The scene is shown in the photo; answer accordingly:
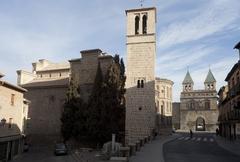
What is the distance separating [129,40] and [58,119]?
15298 millimetres

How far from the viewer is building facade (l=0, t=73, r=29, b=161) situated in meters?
26.2

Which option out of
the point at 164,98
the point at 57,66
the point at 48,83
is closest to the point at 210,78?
the point at 164,98

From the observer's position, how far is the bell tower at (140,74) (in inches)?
1241

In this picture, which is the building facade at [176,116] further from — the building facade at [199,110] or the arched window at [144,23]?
the arched window at [144,23]

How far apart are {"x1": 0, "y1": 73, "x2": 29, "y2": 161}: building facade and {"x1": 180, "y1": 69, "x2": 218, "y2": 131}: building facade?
4840cm

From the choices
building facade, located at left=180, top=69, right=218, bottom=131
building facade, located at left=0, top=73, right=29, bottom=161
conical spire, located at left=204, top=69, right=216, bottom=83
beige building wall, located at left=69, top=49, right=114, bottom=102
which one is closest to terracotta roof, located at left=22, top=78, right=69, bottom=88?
beige building wall, located at left=69, top=49, right=114, bottom=102

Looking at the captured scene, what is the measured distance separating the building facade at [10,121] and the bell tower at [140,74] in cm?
1200

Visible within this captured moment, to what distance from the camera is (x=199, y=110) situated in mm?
71188

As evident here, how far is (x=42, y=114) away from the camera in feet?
134

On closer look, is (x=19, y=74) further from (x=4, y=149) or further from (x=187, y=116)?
(x=187, y=116)

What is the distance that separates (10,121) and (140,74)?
1478 cm

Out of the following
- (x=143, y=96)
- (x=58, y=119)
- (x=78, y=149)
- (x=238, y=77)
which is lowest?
(x=78, y=149)

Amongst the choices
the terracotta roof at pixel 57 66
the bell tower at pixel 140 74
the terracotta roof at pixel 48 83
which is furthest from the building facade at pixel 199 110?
the bell tower at pixel 140 74

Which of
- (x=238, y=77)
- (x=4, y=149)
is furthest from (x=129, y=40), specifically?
(x=4, y=149)
